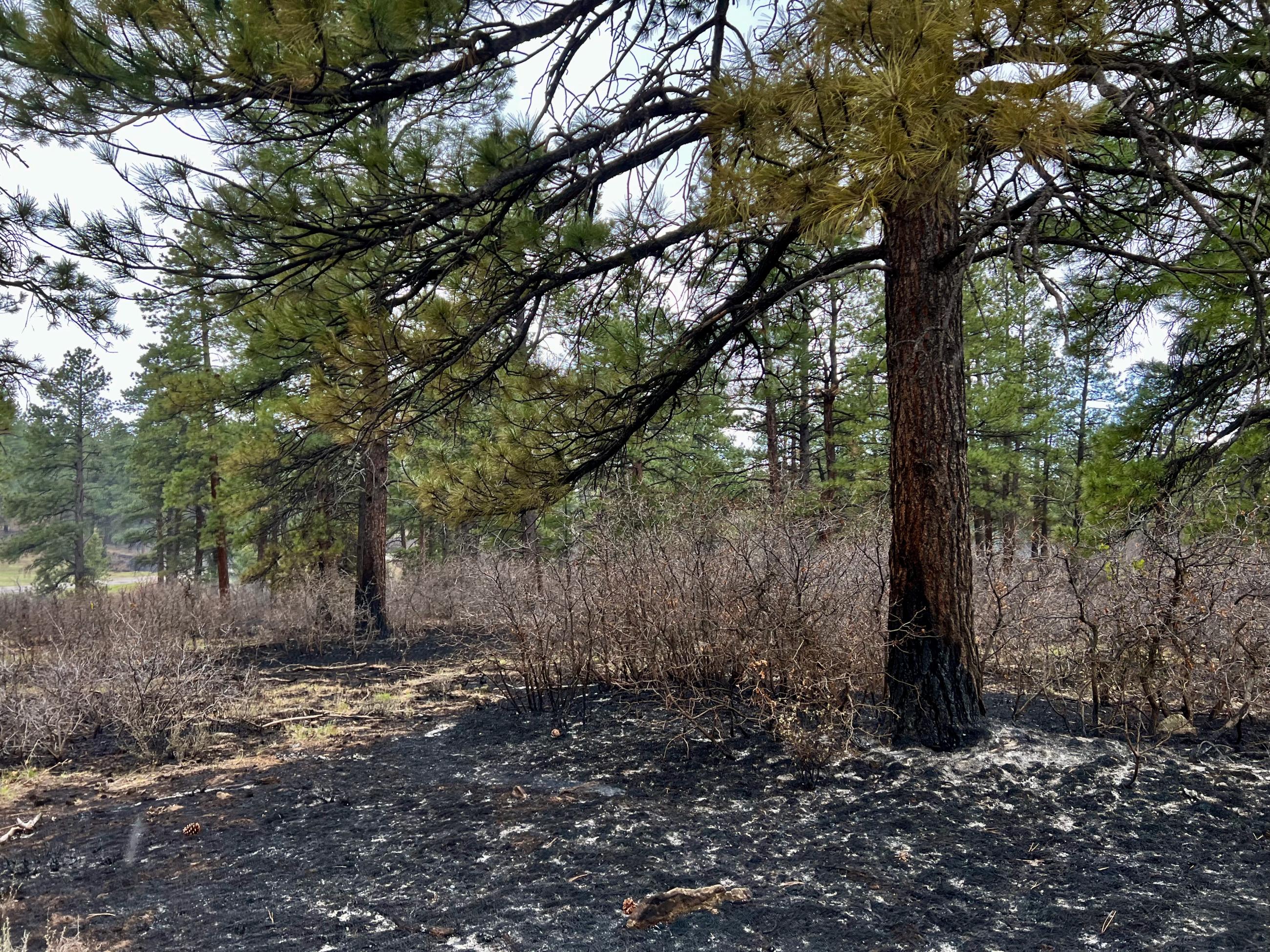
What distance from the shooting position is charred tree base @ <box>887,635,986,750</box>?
13.7 ft

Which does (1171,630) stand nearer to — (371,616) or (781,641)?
(781,641)

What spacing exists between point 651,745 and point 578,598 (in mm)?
1742

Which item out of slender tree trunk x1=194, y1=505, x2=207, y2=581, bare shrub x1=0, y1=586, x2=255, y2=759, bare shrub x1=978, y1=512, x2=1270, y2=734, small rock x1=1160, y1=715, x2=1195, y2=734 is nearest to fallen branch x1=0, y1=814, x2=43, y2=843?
bare shrub x1=0, y1=586, x2=255, y2=759

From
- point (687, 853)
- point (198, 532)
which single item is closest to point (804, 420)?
point (687, 853)

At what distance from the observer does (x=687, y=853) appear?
3389 millimetres

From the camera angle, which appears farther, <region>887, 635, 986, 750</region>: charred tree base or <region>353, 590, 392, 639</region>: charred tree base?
<region>353, 590, 392, 639</region>: charred tree base

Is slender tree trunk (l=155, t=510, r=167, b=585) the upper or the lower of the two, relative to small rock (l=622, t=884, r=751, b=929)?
upper

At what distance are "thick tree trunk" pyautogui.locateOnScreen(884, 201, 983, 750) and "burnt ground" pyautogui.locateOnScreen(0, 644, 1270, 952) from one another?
30 centimetres

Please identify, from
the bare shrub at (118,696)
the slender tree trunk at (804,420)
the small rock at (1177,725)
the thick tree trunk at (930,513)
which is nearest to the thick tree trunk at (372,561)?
the bare shrub at (118,696)

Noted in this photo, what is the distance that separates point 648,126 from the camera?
466cm

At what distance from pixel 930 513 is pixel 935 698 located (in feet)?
3.39

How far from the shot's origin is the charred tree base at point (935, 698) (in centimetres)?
418

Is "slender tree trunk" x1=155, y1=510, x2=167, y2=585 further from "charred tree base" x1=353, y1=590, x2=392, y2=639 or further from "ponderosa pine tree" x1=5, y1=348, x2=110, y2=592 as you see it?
"charred tree base" x1=353, y1=590, x2=392, y2=639

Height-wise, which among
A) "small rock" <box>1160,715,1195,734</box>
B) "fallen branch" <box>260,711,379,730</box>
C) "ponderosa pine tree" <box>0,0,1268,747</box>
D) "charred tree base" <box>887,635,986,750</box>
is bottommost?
"fallen branch" <box>260,711,379,730</box>
